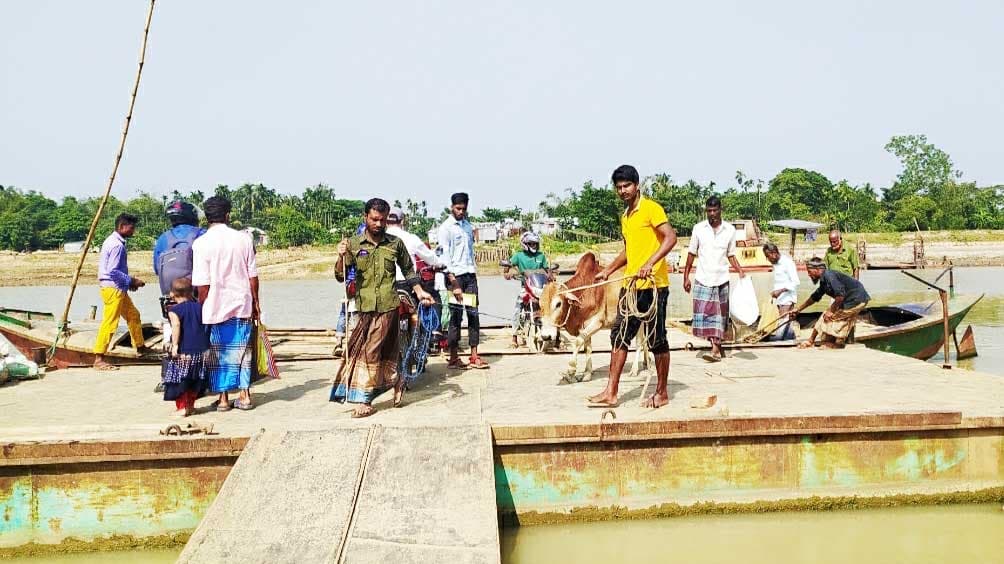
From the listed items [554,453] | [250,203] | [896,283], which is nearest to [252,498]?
[554,453]

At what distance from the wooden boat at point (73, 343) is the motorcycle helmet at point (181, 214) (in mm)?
1819

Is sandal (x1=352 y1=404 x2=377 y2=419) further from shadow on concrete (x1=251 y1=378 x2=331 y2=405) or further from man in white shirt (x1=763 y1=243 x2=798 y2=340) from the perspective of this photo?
man in white shirt (x1=763 y1=243 x2=798 y2=340)

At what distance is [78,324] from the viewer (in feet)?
32.7

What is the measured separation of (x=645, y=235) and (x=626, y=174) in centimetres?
47

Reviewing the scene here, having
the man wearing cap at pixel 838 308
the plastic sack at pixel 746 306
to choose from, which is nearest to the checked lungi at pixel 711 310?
the man wearing cap at pixel 838 308

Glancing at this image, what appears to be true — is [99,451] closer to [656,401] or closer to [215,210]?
[215,210]

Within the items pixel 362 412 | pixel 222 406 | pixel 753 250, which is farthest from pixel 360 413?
pixel 753 250

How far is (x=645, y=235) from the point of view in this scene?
17.8ft

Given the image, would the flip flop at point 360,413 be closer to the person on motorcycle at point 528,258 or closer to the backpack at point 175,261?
the backpack at point 175,261

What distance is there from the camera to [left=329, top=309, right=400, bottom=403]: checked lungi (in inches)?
209

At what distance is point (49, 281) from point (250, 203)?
93.8ft

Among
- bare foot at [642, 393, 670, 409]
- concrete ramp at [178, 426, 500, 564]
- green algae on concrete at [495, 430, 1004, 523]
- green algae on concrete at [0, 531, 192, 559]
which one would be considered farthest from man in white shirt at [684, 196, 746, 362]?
green algae on concrete at [0, 531, 192, 559]

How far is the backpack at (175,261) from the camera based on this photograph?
655 centimetres

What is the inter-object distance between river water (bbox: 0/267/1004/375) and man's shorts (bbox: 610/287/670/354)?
21.3 feet
